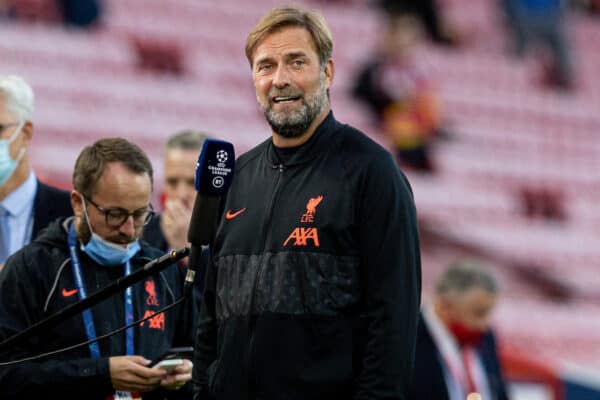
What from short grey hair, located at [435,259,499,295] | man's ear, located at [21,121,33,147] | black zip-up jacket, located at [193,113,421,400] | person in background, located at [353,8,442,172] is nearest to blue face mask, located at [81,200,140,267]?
black zip-up jacket, located at [193,113,421,400]

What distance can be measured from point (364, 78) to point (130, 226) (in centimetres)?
664

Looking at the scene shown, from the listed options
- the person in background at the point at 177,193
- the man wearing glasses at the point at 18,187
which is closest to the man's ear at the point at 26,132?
the man wearing glasses at the point at 18,187

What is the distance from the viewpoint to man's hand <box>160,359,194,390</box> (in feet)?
9.75

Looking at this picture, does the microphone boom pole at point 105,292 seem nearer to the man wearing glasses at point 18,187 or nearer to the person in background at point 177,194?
the man wearing glasses at point 18,187

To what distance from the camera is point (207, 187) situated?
8.18 feet

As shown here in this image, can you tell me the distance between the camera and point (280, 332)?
255 centimetres

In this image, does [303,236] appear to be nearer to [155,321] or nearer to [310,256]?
[310,256]

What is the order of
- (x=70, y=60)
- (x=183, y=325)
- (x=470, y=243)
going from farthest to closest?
1. (x=470, y=243)
2. (x=70, y=60)
3. (x=183, y=325)

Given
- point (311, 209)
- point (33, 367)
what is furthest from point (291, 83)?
point (33, 367)

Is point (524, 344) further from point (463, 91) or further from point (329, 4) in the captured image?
point (329, 4)

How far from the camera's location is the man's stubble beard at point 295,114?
268 centimetres

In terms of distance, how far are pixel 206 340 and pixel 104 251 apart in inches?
16.5

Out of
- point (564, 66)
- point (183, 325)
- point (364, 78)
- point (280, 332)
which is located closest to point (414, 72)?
point (364, 78)

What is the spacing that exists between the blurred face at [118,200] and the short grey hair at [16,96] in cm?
101
